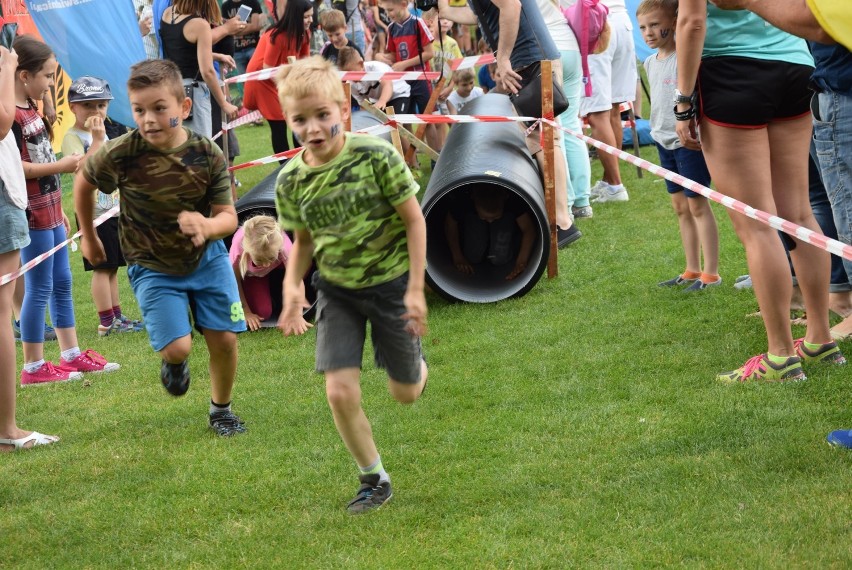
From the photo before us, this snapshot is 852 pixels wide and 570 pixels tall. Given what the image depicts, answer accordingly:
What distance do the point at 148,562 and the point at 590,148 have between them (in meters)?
10.3

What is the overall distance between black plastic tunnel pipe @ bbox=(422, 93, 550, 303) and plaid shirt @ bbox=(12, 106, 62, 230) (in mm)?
2546

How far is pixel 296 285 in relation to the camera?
4270 mm

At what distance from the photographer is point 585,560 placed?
12.1 ft

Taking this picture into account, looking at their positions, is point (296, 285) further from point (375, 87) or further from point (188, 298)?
point (375, 87)

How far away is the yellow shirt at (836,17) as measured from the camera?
11.2ft

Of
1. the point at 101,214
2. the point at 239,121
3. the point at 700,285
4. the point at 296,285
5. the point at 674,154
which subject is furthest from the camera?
the point at 239,121

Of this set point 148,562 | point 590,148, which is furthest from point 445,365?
point 590,148

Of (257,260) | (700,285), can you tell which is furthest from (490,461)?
(257,260)

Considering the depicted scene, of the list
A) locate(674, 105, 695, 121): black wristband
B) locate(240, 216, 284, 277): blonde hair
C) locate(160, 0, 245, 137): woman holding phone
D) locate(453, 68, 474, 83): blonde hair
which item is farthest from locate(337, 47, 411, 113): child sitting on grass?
locate(674, 105, 695, 121): black wristband

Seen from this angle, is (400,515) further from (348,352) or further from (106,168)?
(106,168)

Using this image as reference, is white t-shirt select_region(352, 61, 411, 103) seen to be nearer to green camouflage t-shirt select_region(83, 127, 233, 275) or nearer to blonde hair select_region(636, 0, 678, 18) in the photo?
blonde hair select_region(636, 0, 678, 18)

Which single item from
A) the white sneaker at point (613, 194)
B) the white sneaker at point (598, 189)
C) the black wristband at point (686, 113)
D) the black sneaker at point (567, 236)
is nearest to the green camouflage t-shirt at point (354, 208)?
the black wristband at point (686, 113)

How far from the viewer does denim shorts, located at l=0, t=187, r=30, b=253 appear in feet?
17.4

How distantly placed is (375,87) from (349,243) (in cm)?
897
